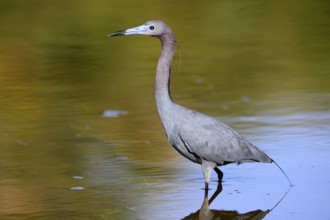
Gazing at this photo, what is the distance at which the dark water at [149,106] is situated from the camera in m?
7.46

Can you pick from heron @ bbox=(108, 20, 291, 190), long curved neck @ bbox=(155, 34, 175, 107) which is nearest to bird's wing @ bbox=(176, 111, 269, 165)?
heron @ bbox=(108, 20, 291, 190)

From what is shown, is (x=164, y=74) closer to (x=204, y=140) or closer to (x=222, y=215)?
(x=204, y=140)

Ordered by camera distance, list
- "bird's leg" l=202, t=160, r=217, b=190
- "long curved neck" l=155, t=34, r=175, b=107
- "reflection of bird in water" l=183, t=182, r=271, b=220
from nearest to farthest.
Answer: "reflection of bird in water" l=183, t=182, r=271, b=220, "bird's leg" l=202, t=160, r=217, b=190, "long curved neck" l=155, t=34, r=175, b=107

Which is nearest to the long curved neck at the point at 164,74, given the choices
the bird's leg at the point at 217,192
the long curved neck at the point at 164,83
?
the long curved neck at the point at 164,83

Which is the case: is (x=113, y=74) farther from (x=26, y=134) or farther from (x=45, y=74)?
(x=26, y=134)

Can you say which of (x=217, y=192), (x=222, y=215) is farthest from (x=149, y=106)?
(x=222, y=215)

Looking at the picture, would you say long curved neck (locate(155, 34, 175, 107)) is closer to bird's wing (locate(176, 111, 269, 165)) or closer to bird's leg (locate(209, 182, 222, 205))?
bird's wing (locate(176, 111, 269, 165))

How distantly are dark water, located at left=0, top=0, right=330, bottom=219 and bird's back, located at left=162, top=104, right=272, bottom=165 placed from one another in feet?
0.72

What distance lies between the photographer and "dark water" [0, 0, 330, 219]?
746cm

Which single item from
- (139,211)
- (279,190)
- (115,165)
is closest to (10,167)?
(115,165)

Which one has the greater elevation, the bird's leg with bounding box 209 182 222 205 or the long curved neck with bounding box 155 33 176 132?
the long curved neck with bounding box 155 33 176 132

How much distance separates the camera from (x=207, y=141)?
7.89m

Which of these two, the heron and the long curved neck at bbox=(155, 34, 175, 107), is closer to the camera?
the heron

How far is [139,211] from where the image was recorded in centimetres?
708
